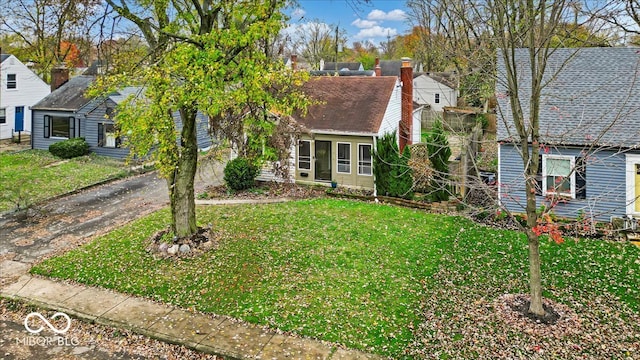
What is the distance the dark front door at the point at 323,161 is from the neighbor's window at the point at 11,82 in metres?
22.9

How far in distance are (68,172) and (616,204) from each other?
22.0 metres

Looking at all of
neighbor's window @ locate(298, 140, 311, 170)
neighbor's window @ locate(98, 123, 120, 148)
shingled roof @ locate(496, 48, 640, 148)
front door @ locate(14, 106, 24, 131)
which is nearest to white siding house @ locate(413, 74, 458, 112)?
neighbor's window @ locate(298, 140, 311, 170)

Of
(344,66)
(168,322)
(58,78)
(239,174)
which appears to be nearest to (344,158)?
(239,174)

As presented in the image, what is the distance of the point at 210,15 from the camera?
11.1 meters

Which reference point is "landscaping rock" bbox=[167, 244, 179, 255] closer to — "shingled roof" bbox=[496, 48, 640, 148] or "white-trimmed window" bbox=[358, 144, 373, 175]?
"white-trimmed window" bbox=[358, 144, 373, 175]

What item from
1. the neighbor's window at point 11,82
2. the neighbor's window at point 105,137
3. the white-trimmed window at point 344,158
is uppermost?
the neighbor's window at point 11,82

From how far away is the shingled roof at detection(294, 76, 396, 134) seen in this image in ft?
59.2

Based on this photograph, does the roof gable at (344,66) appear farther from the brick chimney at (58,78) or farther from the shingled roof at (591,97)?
the shingled roof at (591,97)

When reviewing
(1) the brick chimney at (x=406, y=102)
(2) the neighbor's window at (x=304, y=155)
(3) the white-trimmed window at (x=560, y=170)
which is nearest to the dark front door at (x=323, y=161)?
(2) the neighbor's window at (x=304, y=155)

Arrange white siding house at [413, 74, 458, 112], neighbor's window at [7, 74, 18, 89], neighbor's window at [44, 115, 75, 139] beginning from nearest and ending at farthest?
neighbor's window at [44, 115, 75, 139]
neighbor's window at [7, 74, 18, 89]
white siding house at [413, 74, 458, 112]

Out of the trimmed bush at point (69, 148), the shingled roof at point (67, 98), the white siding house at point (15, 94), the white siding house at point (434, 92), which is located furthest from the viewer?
the white siding house at point (434, 92)

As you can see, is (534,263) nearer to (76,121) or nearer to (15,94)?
(76,121)

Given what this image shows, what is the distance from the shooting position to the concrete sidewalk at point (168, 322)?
755 cm

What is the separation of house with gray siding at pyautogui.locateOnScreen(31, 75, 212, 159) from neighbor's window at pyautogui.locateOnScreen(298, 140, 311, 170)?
7194mm
